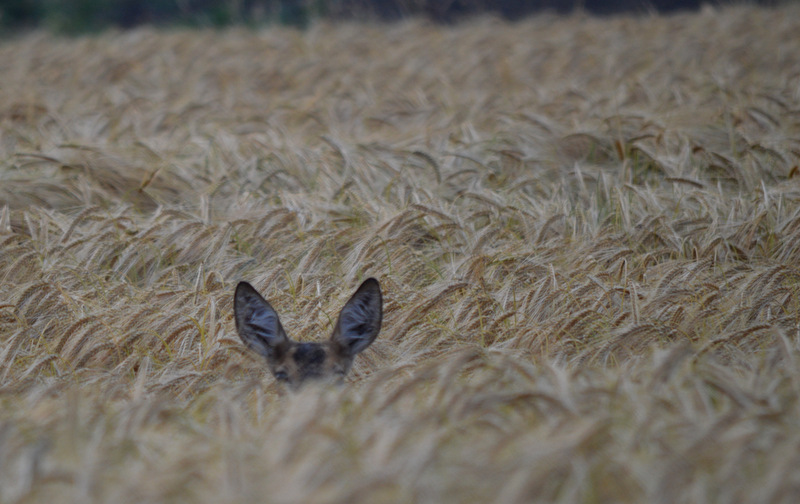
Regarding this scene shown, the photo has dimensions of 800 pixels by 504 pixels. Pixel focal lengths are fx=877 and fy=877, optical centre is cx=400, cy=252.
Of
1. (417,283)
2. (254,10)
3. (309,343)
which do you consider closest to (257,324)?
(309,343)

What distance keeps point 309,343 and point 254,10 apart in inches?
785

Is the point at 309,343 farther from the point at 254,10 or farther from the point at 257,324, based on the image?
the point at 254,10

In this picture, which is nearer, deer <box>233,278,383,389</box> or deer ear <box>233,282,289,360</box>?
deer <box>233,278,383,389</box>

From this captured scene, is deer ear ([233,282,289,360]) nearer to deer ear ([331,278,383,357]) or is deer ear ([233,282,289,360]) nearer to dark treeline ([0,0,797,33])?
deer ear ([331,278,383,357])

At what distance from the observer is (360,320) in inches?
140

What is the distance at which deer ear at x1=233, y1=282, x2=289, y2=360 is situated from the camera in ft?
11.4

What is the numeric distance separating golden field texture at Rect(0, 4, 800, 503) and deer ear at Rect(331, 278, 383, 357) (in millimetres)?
170

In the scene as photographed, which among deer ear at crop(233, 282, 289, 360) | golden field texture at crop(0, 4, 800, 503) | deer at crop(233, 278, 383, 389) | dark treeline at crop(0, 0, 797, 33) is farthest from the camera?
dark treeline at crop(0, 0, 797, 33)

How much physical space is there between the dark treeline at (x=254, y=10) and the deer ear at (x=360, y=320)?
53.9ft

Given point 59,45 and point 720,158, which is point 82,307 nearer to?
point 720,158

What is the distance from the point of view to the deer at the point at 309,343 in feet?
10.9

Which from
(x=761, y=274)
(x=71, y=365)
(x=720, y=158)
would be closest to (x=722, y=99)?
(x=720, y=158)

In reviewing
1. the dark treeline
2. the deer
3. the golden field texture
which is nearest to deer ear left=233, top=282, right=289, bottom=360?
the deer

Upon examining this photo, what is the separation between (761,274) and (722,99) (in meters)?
4.03
